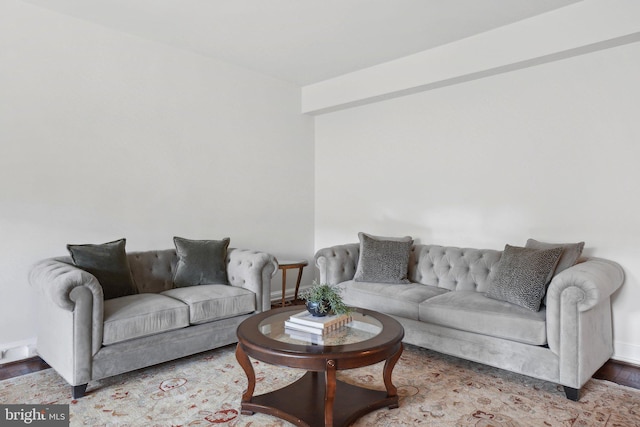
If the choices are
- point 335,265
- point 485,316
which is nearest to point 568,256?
point 485,316

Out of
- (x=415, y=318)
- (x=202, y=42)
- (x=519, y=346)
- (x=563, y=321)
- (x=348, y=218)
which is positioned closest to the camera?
(x=563, y=321)

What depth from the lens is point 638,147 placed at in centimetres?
322

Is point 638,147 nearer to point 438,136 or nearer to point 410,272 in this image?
point 438,136

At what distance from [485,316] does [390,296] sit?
0.84 meters

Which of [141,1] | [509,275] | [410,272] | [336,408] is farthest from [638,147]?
[141,1]

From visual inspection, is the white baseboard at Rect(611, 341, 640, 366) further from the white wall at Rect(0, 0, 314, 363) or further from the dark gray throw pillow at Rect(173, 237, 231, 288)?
the white wall at Rect(0, 0, 314, 363)

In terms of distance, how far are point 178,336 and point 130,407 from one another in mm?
644

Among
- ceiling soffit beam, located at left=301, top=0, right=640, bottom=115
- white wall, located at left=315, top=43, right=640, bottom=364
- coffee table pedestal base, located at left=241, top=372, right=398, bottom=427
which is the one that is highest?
ceiling soffit beam, located at left=301, top=0, right=640, bottom=115

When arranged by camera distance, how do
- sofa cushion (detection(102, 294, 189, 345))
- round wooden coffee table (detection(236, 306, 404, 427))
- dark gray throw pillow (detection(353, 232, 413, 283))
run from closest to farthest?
round wooden coffee table (detection(236, 306, 404, 427)) < sofa cushion (detection(102, 294, 189, 345)) < dark gray throw pillow (detection(353, 232, 413, 283))

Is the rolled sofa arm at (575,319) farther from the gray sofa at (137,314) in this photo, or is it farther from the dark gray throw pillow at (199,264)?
the dark gray throw pillow at (199,264)

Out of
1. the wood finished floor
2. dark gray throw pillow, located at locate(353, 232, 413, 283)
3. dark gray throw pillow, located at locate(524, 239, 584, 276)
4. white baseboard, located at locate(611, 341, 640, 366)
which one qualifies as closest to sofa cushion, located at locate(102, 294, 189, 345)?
the wood finished floor

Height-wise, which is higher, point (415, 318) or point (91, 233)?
point (91, 233)

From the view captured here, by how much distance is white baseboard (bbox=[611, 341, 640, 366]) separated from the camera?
10.5 feet

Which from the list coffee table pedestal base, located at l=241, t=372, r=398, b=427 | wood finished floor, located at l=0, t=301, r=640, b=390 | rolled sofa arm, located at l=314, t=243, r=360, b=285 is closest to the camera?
coffee table pedestal base, located at l=241, t=372, r=398, b=427
